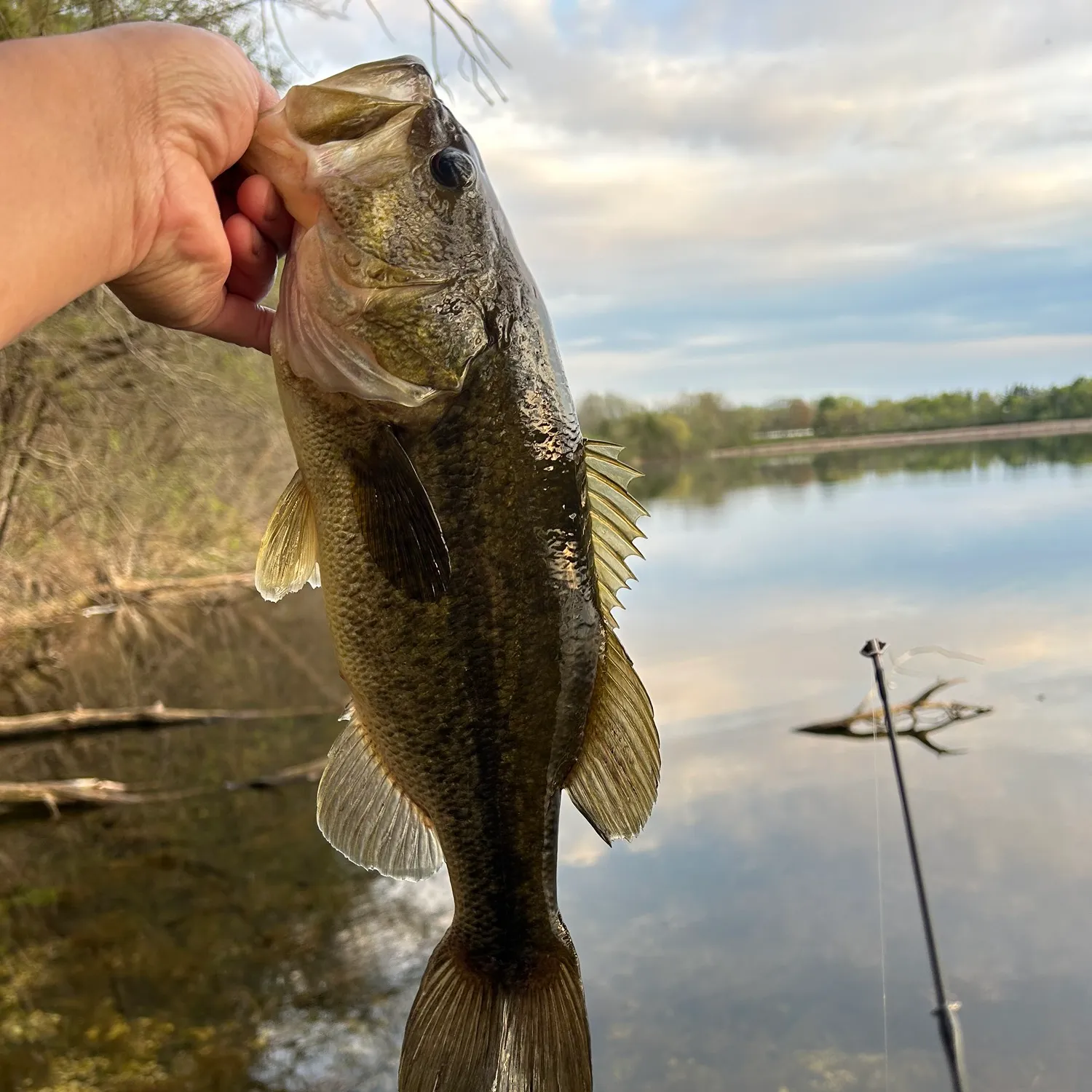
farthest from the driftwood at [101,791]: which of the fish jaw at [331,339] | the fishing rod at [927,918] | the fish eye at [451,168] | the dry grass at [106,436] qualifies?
the fish eye at [451,168]

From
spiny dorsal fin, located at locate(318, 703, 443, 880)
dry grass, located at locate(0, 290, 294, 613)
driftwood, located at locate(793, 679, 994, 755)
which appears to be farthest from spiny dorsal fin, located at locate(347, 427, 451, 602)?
driftwood, located at locate(793, 679, 994, 755)

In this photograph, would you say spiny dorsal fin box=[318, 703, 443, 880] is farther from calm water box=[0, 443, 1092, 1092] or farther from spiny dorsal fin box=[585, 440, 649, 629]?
calm water box=[0, 443, 1092, 1092]

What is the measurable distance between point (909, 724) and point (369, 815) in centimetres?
1325

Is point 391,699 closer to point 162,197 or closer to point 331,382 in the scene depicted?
point 331,382

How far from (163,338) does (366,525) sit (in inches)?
362

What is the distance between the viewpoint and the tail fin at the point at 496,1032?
169 centimetres

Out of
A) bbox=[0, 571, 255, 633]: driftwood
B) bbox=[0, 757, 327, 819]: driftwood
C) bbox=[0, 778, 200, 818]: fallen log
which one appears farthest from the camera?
bbox=[0, 571, 255, 633]: driftwood

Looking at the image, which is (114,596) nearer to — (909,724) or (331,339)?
(909,724)

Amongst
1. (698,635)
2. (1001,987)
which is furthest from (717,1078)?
(698,635)

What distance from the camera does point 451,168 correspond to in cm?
171

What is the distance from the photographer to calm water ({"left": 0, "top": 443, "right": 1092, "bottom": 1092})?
21.0 feet

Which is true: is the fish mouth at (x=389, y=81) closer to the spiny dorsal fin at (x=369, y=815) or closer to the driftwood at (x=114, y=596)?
the spiny dorsal fin at (x=369, y=815)

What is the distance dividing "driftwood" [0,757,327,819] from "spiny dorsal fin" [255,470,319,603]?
250 inches

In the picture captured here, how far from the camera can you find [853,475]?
69125 mm
